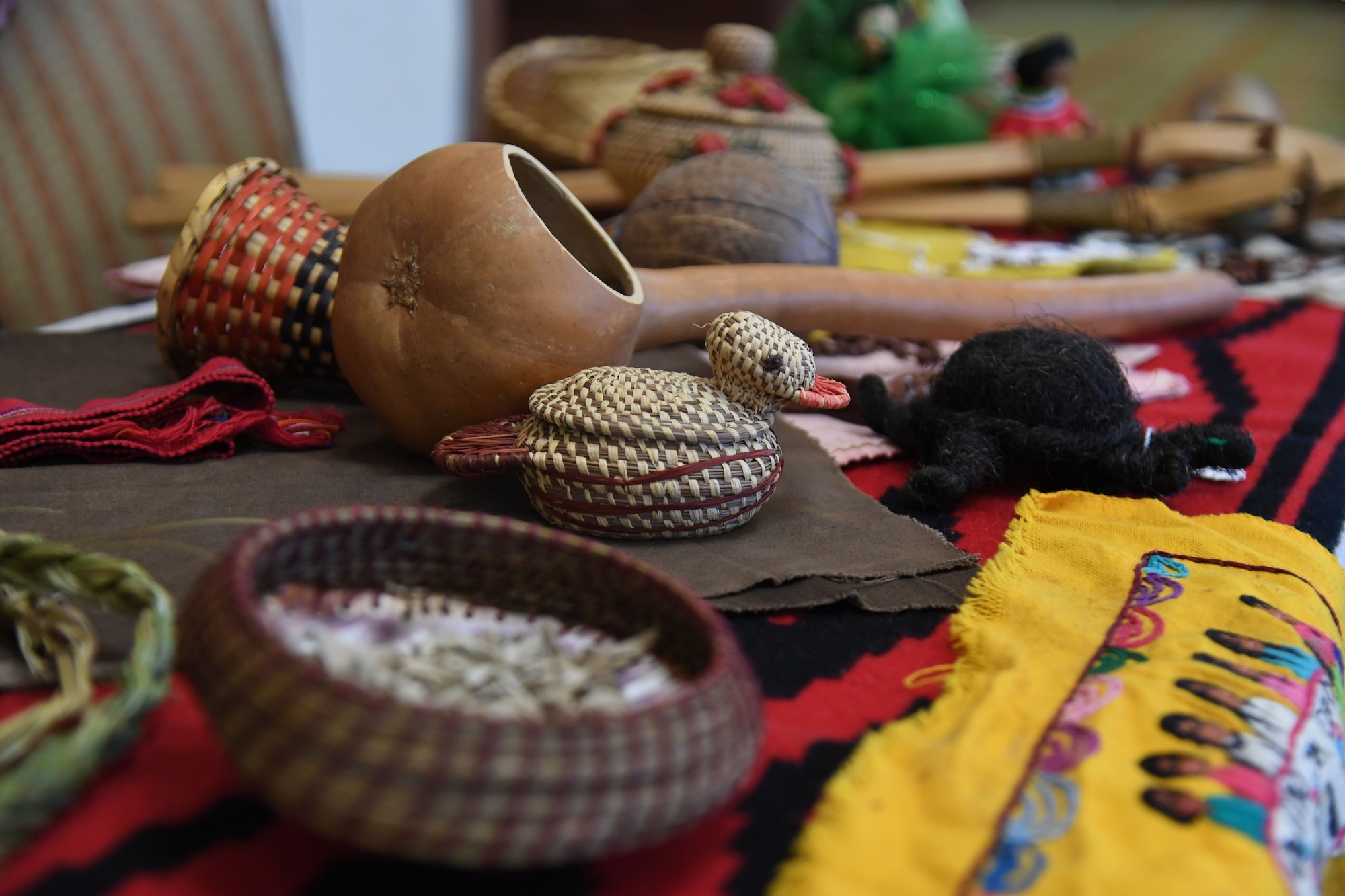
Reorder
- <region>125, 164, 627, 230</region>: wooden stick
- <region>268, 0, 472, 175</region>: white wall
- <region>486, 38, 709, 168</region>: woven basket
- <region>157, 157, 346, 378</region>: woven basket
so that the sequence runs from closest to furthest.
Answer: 1. <region>157, 157, 346, 378</region>: woven basket
2. <region>125, 164, 627, 230</region>: wooden stick
3. <region>486, 38, 709, 168</region>: woven basket
4. <region>268, 0, 472, 175</region>: white wall

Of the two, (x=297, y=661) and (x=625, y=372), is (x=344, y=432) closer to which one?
(x=625, y=372)

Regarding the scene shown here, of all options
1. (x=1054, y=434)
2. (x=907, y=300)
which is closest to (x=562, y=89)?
(x=907, y=300)

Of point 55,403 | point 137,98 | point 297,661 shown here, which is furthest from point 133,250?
point 297,661

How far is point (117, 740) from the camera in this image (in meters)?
0.59

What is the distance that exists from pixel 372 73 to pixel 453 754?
3337mm

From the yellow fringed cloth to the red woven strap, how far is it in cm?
42

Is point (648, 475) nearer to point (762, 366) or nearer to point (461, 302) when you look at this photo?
point (762, 366)

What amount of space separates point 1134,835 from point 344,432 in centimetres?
97

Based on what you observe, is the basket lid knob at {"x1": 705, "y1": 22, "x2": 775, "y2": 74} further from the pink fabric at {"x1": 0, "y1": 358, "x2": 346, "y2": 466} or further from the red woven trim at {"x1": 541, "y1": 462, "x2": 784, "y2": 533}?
the red woven trim at {"x1": 541, "y1": 462, "x2": 784, "y2": 533}

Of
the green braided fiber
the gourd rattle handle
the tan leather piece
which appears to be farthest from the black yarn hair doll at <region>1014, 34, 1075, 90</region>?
the green braided fiber

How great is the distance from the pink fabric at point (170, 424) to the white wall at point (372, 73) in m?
2.04

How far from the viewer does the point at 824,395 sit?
99 cm

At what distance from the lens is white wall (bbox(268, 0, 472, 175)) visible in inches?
127

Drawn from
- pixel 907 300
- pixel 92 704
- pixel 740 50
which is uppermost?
pixel 740 50
